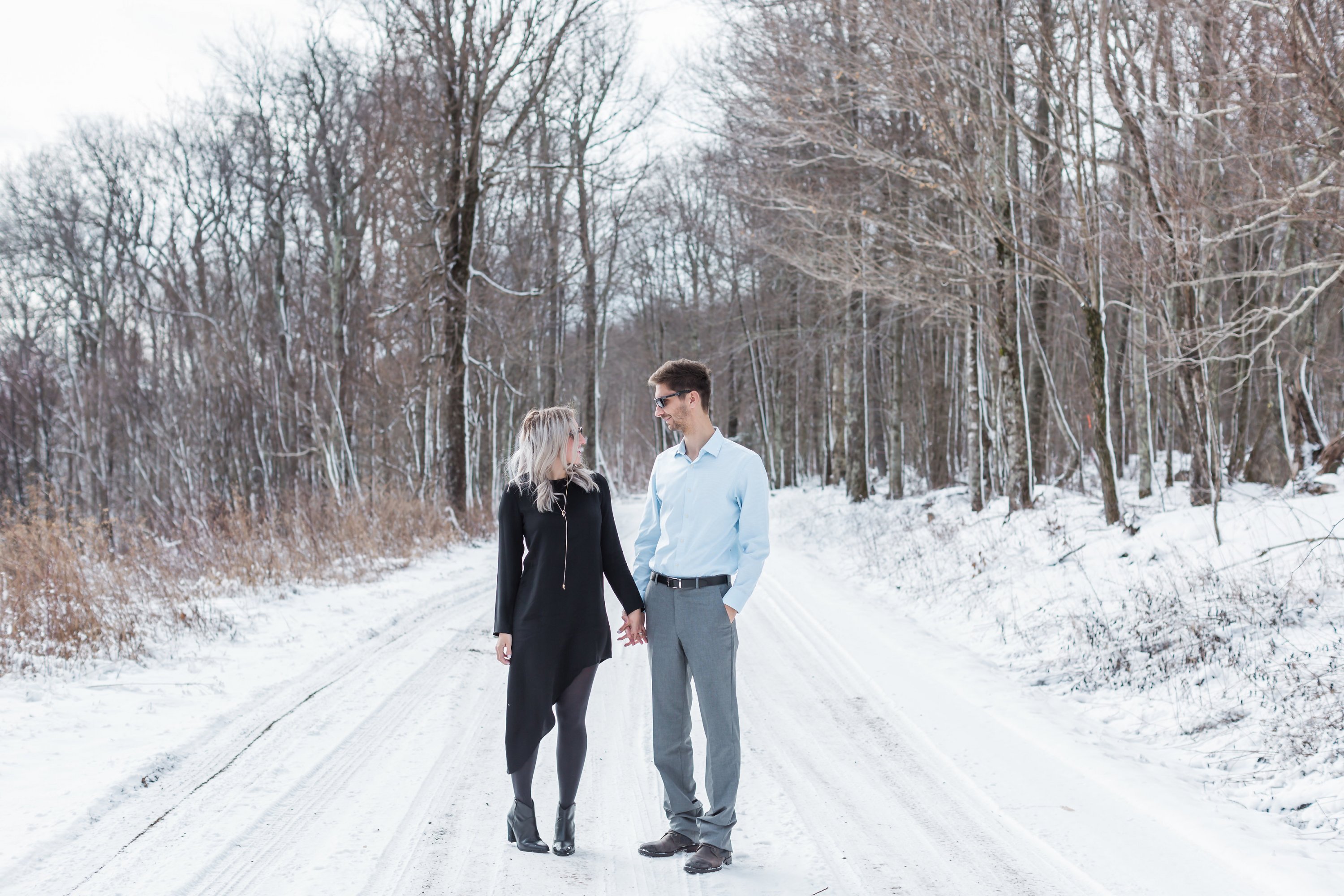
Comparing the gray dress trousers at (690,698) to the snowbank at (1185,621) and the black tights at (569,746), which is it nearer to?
the black tights at (569,746)

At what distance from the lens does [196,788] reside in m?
4.38

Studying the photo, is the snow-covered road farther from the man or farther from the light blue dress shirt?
the light blue dress shirt

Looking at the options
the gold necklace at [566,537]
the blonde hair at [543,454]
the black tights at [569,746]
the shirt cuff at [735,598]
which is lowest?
the black tights at [569,746]

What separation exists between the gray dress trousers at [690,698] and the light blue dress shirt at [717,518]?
100 millimetres

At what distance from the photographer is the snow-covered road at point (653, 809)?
11.3 feet

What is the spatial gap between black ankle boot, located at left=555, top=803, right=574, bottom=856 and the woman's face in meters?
1.46

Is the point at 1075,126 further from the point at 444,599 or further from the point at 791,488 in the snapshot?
the point at 791,488

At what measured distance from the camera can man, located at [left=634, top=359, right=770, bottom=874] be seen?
148 inches

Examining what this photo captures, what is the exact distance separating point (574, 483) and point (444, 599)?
681 centimetres

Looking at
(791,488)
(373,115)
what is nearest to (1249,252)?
(373,115)

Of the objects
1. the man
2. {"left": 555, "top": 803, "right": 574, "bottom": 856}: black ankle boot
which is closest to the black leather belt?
the man

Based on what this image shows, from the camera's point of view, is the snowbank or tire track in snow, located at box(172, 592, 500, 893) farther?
the snowbank

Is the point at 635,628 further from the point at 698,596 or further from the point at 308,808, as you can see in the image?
the point at 308,808

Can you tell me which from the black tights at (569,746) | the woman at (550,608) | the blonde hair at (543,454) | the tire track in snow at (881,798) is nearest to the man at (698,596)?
the woman at (550,608)
